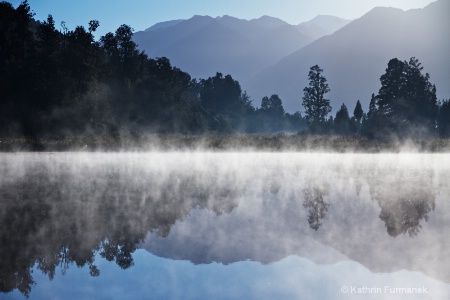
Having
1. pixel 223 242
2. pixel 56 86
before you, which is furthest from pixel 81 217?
pixel 56 86

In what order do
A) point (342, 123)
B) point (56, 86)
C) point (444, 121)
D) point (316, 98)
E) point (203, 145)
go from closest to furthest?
point (203, 145) → point (56, 86) → point (342, 123) → point (444, 121) → point (316, 98)

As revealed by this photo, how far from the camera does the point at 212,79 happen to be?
14938 centimetres

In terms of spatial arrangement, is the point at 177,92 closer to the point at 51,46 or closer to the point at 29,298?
the point at 51,46

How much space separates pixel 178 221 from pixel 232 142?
38190mm

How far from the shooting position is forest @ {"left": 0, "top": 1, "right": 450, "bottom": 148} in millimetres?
54875

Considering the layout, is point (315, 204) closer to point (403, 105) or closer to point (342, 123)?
point (403, 105)

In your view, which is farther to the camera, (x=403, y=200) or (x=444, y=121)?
(x=444, y=121)

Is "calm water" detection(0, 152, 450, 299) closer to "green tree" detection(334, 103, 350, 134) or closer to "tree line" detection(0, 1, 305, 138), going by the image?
"tree line" detection(0, 1, 305, 138)

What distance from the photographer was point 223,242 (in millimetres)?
7066

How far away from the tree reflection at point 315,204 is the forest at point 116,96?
43210mm

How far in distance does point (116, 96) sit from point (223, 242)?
7505cm

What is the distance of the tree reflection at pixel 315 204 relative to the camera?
8828 mm

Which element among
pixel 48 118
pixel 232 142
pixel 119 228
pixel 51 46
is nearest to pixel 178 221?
pixel 119 228

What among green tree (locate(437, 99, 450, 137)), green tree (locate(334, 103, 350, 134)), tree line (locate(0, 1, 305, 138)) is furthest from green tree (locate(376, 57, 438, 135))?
tree line (locate(0, 1, 305, 138))
